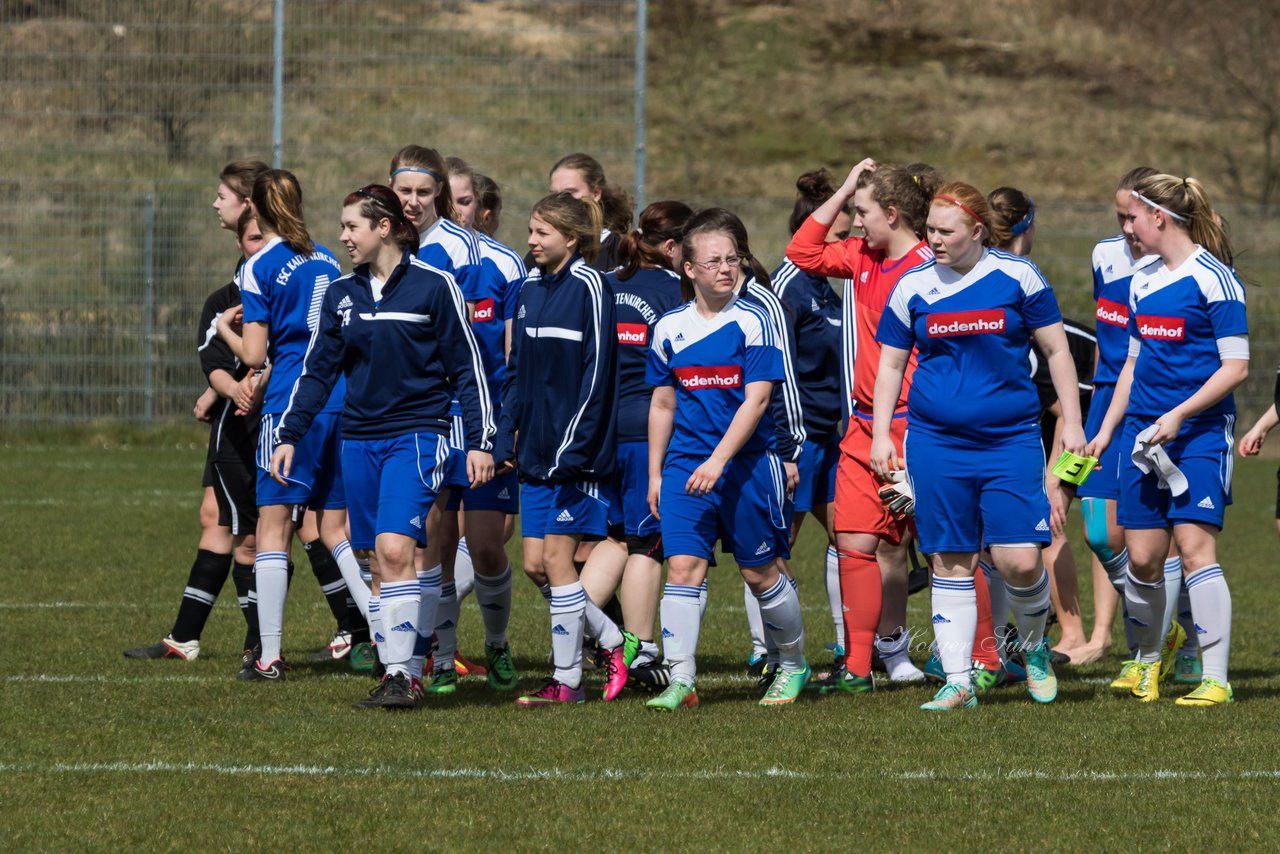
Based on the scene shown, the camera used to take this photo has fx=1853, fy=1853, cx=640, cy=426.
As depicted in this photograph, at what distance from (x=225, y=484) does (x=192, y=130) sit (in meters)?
13.8

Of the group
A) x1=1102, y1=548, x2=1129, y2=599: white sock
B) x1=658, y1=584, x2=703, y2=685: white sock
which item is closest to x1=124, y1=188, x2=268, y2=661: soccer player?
x1=658, y1=584, x2=703, y2=685: white sock

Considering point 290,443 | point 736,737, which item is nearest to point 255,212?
point 290,443

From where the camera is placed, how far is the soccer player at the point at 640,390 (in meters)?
7.61

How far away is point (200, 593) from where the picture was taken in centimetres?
860

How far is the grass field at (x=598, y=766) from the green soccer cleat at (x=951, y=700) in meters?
0.10

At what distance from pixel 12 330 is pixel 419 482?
15318 millimetres

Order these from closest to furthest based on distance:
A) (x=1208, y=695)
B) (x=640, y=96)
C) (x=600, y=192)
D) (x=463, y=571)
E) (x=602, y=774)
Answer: (x=602, y=774) → (x=1208, y=695) → (x=600, y=192) → (x=463, y=571) → (x=640, y=96)

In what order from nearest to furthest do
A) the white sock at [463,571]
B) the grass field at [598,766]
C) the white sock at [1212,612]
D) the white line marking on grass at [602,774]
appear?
1. the grass field at [598,766]
2. the white line marking on grass at [602,774]
3. the white sock at [1212,612]
4. the white sock at [463,571]

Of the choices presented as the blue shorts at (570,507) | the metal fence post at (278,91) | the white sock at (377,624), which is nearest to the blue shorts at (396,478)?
the white sock at (377,624)

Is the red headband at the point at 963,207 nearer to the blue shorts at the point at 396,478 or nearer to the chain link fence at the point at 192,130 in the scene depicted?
the blue shorts at the point at 396,478

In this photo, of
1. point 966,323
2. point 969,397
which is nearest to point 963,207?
point 966,323

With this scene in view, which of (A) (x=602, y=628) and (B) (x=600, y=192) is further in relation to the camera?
(B) (x=600, y=192)

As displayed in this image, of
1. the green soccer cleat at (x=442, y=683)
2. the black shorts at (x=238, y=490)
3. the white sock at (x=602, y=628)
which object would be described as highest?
the black shorts at (x=238, y=490)

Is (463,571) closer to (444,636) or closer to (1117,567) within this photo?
(444,636)
